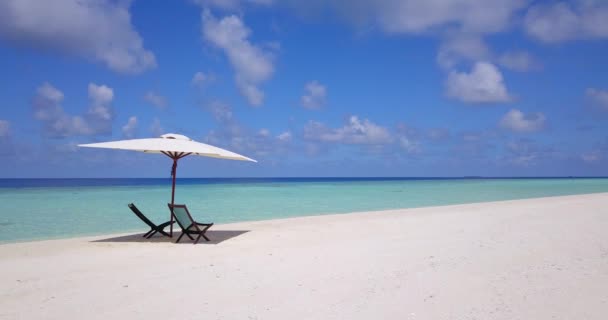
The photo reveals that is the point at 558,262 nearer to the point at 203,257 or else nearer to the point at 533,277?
the point at 533,277

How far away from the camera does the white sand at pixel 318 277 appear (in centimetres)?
382

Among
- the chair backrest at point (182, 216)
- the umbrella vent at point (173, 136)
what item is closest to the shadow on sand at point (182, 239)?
the chair backrest at point (182, 216)

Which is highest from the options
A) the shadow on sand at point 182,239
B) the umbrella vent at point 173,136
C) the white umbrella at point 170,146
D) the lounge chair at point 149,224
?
the umbrella vent at point 173,136

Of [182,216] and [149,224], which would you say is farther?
[149,224]

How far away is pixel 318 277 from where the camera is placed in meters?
4.95

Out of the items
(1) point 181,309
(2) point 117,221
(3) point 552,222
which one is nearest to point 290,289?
(1) point 181,309

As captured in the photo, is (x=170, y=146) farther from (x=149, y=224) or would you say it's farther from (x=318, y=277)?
(x=318, y=277)

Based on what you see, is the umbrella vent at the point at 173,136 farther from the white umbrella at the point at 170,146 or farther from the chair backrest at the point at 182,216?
the chair backrest at the point at 182,216

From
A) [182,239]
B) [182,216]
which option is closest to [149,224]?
[182,239]

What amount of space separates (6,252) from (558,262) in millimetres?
8140

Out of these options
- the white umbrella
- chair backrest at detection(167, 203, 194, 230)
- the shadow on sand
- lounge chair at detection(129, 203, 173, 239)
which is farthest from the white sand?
the white umbrella

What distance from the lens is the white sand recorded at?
3.82 m

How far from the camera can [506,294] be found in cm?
420

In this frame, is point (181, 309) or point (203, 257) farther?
point (203, 257)
